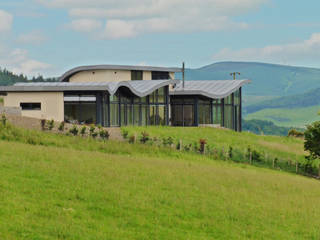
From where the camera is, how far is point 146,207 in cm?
1612

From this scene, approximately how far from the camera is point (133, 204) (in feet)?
53.7

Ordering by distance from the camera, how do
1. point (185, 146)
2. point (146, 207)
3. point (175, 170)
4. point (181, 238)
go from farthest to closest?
point (185, 146)
point (175, 170)
point (146, 207)
point (181, 238)

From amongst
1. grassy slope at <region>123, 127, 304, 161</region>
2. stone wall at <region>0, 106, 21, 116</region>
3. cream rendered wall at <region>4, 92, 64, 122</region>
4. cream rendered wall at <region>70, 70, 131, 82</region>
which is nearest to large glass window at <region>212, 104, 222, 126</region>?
grassy slope at <region>123, 127, 304, 161</region>

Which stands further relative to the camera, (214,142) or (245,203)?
(214,142)

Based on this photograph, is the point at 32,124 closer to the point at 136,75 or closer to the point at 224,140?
the point at 224,140

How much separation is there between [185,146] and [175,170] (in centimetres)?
1543

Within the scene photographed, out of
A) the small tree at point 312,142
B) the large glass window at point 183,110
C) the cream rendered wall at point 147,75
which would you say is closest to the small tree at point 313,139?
the small tree at point 312,142

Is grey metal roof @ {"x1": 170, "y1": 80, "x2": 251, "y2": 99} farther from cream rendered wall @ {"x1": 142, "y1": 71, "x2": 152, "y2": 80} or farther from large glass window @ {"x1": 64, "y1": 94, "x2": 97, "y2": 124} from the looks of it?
large glass window @ {"x1": 64, "y1": 94, "x2": 97, "y2": 124}

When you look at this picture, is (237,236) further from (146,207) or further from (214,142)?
(214,142)

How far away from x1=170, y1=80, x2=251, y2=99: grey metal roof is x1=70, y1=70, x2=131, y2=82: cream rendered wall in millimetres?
6104

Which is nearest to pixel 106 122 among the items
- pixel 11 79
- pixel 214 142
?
pixel 214 142

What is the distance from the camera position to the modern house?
51.1 m

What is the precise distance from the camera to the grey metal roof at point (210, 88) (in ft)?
206

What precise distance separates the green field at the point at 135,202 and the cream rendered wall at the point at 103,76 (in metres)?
37.5
